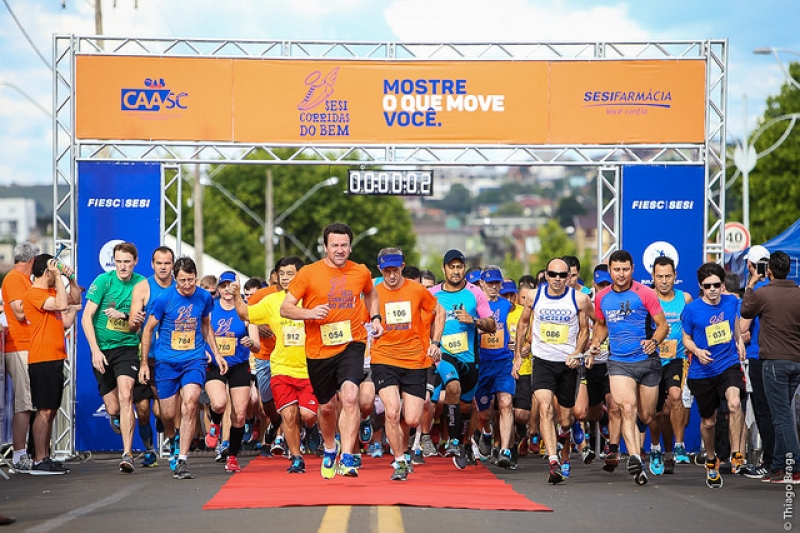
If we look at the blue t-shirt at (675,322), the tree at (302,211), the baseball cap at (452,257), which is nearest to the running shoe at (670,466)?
the blue t-shirt at (675,322)

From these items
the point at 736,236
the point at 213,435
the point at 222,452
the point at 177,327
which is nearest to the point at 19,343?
the point at 177,327

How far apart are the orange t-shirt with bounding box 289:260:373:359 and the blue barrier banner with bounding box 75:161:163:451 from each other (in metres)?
6.16

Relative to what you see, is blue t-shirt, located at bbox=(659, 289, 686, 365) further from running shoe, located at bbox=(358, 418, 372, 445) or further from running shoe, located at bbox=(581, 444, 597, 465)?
running shoe, located at bbox=(358, 418, 372, 445)

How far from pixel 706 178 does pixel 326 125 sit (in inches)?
210

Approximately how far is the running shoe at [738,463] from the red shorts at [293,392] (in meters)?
4.64

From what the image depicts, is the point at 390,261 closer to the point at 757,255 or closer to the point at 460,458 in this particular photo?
the point at 460,458

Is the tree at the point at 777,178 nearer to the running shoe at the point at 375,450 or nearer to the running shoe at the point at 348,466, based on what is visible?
the running shoe at the point at 375,450

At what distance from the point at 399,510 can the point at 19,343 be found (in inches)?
249

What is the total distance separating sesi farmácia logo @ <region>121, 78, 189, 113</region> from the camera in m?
17.9

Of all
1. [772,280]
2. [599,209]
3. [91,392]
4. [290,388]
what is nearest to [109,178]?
[91,392]

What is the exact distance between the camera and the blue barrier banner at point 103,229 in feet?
58.9

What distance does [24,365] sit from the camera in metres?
14.7

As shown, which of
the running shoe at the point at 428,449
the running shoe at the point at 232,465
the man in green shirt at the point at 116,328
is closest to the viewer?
the running shoe at the point at 232,465

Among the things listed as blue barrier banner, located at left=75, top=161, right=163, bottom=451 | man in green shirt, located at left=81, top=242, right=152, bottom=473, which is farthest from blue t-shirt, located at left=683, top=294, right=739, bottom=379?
blue barrier banner, located at left=75, top=161, right=163, bottom=451
